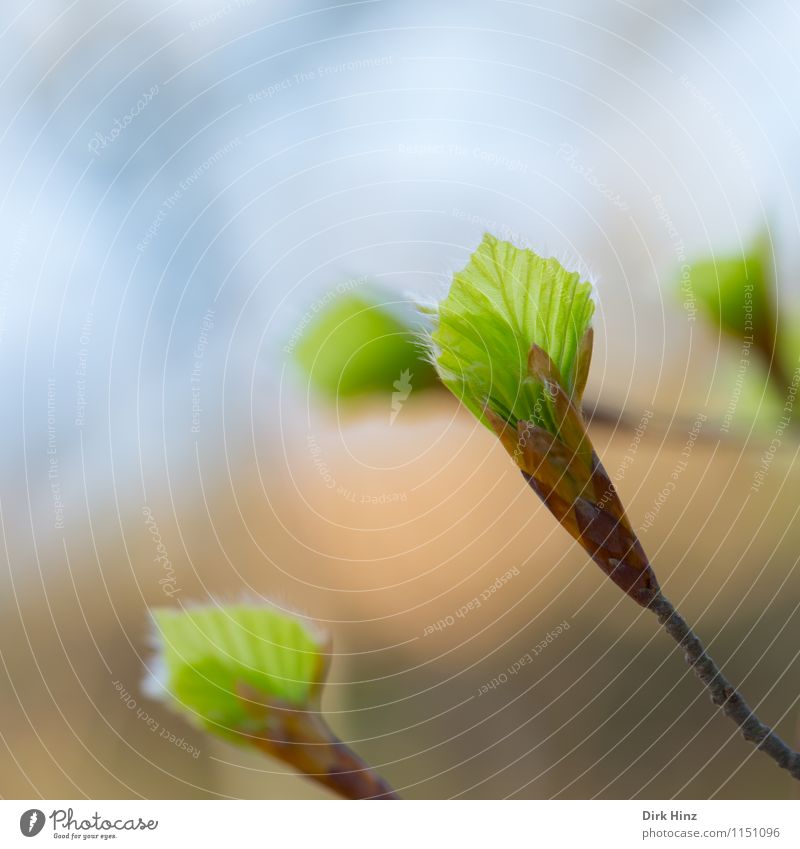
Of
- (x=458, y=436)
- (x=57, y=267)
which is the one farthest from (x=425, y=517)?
(x=57, y=267)

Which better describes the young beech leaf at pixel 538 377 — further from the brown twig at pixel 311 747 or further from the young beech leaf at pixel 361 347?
the brown twig at pixel 311 747

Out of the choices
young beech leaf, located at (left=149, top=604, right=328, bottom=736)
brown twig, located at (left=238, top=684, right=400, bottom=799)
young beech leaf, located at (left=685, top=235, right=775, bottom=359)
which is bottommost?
brown twig, located at (left=238, top=684, right=400, bottom=799)

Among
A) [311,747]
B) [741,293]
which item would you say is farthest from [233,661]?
[741,293]

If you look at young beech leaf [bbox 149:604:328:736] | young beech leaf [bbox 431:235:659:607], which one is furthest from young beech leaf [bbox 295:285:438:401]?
young beech leaf [bbox 149:604:328:736]

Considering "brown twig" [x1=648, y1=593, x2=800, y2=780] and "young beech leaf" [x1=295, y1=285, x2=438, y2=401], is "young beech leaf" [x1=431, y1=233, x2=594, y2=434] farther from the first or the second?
"brown twig" [x1=648, y1=593, x2=800, y2=780]

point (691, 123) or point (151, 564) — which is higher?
point (691, 123)

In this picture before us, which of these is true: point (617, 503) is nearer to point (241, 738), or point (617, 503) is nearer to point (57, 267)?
point (241, 738)
